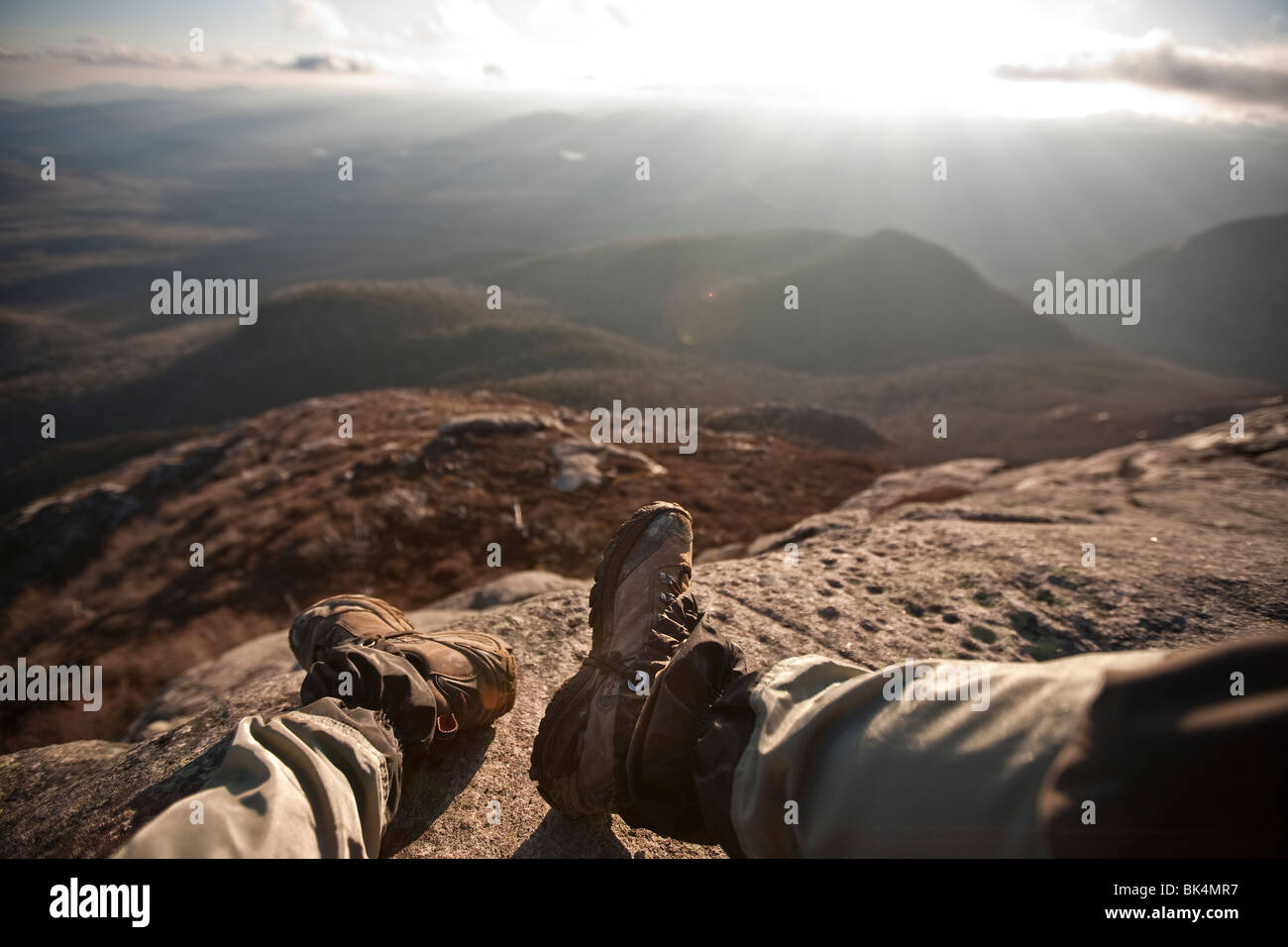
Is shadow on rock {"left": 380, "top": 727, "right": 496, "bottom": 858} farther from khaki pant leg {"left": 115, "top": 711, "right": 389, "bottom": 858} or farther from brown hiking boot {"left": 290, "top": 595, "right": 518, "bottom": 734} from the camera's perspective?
khaki pant leg {"left": 115, "top": 711, "right": 389, "bottom": 858}

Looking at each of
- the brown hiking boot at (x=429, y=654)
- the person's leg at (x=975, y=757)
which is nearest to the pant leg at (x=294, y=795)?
the brown hiking boot at (x=429, y=654)

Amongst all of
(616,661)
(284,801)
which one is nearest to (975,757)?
(616,661)

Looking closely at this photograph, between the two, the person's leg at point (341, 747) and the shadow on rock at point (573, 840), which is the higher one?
the person's leg at point (341, 747)

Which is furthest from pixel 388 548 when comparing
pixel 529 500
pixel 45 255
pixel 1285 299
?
pixel 45 255

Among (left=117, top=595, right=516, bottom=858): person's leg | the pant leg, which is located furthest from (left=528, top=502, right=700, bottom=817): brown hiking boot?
the pant leg

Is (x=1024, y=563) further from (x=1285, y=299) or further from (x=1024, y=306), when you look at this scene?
(x=1285, y=299)

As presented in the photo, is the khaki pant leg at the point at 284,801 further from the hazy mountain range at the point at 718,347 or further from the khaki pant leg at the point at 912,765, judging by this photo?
the hazy mountain range at the point at 718,347
